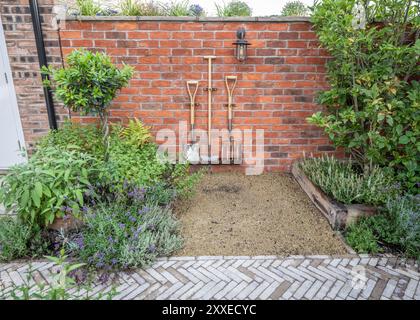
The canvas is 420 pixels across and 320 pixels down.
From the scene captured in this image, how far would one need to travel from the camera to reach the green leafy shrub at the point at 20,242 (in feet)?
7.95

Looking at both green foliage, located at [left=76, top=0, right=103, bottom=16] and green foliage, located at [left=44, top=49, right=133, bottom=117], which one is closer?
green foliage, located at [left=44, top=49, right=133, bottom=117]

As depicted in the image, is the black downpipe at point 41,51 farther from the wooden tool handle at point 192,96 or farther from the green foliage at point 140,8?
the wooden tool handle at point 192,96

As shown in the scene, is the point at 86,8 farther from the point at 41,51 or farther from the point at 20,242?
the point at 20,242

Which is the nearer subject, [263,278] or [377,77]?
[263,278]

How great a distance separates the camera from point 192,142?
4.02 metres

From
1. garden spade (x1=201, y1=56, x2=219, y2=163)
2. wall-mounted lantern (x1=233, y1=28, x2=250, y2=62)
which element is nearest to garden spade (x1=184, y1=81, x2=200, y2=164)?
garden spade (x1=201, y1=56, x2=219, y2=163)

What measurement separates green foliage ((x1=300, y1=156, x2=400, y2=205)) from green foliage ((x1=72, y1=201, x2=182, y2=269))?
1.62 m

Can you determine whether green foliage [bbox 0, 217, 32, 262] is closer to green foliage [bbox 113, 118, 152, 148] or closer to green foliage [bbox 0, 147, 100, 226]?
green foliage [bbox 0, 147, 100, 226]

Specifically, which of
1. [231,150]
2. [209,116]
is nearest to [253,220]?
[231,150]

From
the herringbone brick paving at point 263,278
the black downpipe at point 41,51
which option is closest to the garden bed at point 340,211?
the herringbone brick paving at point 263,278

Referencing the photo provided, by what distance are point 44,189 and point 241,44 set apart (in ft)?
8.65

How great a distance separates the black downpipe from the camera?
11.2ft
